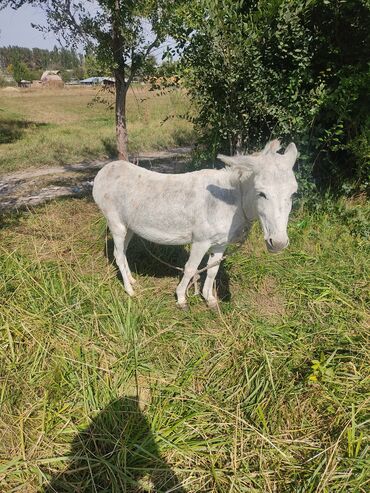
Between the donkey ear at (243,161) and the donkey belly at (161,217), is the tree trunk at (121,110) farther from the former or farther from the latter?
the donkey ear at (243,161)

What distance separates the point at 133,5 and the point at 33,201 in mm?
4513

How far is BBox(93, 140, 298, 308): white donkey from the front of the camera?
3.46 m

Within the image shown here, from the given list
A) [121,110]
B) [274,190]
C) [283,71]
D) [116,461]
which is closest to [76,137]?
[121,110]

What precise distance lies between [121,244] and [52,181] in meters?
5.82

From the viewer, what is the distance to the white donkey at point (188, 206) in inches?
136

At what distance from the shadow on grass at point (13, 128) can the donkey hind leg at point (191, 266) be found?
13.7 metres

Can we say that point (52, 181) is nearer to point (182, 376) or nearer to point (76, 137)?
point (76, 137)

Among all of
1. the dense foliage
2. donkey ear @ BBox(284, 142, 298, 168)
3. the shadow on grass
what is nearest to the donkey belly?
donkey ear @ BBox(284, 142, 298, 168)

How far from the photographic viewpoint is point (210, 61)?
5.27 meters

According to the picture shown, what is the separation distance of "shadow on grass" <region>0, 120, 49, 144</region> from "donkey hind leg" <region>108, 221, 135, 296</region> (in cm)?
1292

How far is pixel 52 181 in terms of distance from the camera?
9.21 m

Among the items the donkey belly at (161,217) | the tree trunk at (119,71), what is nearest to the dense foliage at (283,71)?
the tree trunk at (119,71)

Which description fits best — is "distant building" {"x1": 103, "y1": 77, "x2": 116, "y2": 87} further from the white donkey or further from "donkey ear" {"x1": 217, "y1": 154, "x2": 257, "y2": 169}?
"donkey ear" {"x1": 217, "y1": 154, "x2": 257, "y2": 169}

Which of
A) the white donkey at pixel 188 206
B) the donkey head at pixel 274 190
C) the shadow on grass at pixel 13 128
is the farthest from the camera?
the shadow on grass at pixel 13 128
